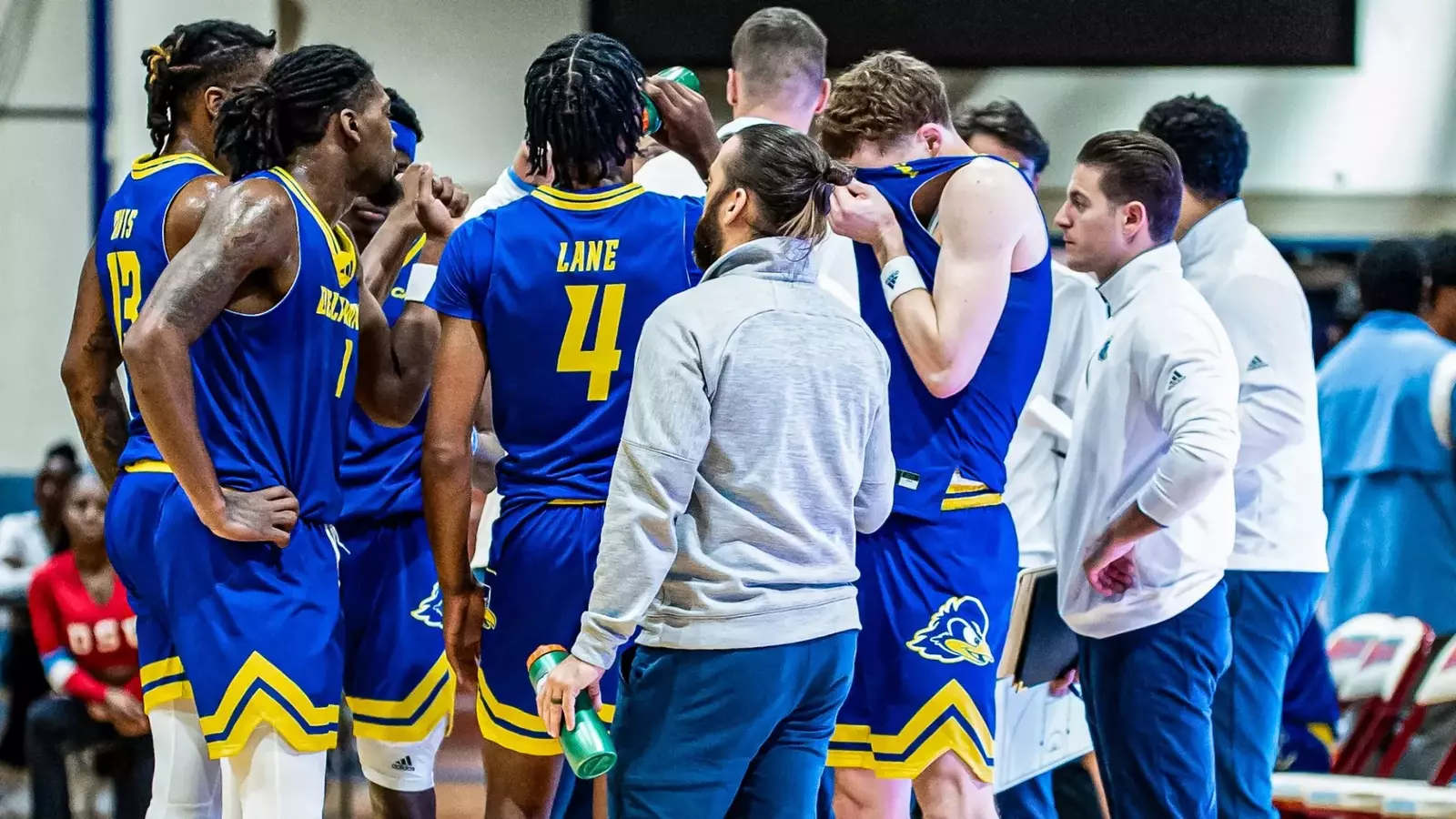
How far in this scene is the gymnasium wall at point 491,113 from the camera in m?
8.55

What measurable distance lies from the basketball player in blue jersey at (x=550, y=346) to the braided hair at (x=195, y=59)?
2.27 ft

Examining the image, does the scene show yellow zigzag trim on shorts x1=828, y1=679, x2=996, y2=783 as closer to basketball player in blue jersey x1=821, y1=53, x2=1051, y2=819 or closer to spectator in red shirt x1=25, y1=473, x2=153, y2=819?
basketball player in blue jersey x1=821, y1=53, x2=1051, y2=819

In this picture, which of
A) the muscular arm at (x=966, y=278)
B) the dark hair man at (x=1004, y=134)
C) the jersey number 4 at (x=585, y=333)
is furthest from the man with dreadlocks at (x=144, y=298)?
the dark hair man at (x=1004, y=134)

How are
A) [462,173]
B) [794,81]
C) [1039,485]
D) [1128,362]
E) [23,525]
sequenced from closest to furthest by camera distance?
[1128,362] → [794,81] → [1039,485] → [23,525] → [462,173]

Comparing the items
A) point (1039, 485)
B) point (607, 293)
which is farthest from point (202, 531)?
point (1039, 485)

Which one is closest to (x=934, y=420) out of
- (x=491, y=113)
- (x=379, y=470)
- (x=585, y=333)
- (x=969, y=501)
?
(x=969, y=501)

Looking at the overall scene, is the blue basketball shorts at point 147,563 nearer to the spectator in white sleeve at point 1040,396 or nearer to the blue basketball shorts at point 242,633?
the blue basketball shorts at point 242,633

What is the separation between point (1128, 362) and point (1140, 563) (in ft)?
1.40

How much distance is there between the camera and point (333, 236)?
9.62ft

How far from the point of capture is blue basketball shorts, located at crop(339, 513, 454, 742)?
3.51m

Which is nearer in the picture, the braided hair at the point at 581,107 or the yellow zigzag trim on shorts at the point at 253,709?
the yellow zigzag trim on shorts at the point at 253,709

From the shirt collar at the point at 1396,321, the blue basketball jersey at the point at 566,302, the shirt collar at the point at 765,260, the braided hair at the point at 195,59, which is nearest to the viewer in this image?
the shirt collar at the point at 765,260

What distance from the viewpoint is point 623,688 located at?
2.53 m

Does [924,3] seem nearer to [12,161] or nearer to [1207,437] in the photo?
[1207,437]
